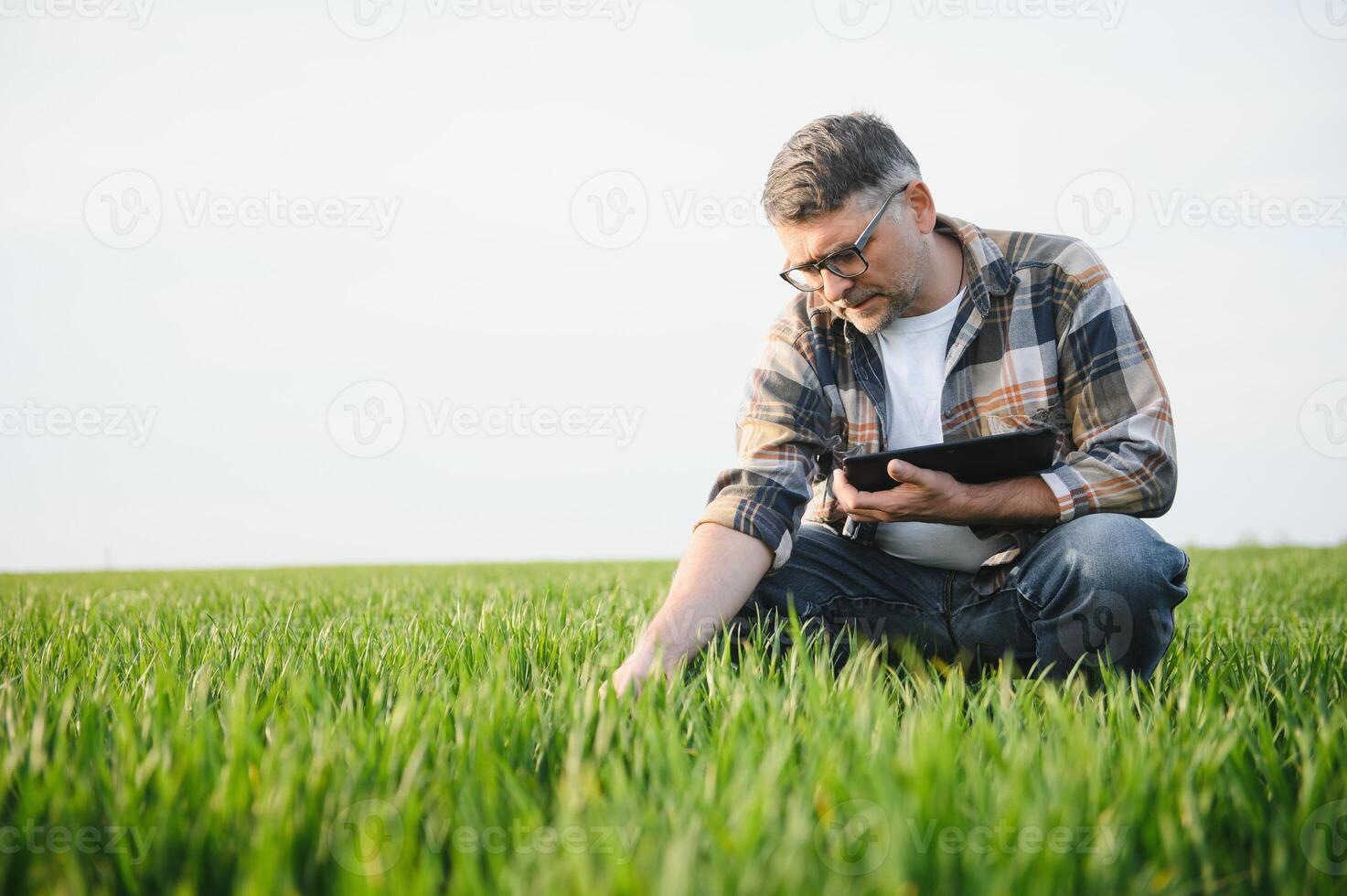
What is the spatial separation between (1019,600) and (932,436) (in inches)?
24.0

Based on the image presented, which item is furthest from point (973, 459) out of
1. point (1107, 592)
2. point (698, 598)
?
point (698, 598)

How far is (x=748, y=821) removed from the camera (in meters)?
1.29

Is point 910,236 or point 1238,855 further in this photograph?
point 910,236

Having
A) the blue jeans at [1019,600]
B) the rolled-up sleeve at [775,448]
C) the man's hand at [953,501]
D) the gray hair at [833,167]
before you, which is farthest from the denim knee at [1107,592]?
the gray hair at [833,167]

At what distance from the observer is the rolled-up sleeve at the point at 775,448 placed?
9.59ft

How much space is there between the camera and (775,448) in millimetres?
3119

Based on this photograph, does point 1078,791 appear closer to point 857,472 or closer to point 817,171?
point 857,472

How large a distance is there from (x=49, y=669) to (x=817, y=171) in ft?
9.17

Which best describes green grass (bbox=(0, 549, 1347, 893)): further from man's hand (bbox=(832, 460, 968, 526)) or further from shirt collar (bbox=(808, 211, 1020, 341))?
shirt collar (bbox=(808, 211, 1020, 341))

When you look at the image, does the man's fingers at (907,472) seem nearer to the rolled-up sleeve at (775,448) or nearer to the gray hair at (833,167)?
the rolled-up sleeve at (775,448)

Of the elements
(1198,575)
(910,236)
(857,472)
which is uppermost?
(910,236)

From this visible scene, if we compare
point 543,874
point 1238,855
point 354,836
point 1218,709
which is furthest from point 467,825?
point 1218,709

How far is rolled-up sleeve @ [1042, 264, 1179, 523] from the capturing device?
285 centimetres

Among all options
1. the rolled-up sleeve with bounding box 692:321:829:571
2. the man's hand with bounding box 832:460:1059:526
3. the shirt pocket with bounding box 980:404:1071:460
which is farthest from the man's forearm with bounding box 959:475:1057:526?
the rolled-up sleeve with bounding box 692:321:829:571
